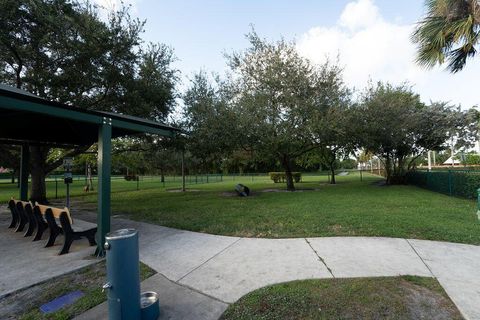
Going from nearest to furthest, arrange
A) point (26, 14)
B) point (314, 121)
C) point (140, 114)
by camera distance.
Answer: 1. point (26, 14)
2. point (140, 114)
3. point (314, 121)

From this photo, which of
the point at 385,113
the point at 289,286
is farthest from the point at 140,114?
the point at 385,113

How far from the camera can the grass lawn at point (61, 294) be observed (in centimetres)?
325

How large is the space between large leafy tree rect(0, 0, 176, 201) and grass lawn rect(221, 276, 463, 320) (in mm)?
9714

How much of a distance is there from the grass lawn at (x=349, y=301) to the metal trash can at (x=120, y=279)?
39.1 inches

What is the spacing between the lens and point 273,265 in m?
4.37

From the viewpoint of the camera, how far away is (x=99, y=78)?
10.6 meters

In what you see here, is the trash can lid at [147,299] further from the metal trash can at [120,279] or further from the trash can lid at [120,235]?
the trash can lid at [120,235]

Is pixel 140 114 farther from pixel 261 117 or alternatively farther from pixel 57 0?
pixel 261 117

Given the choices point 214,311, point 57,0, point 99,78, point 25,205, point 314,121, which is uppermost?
point 57,0

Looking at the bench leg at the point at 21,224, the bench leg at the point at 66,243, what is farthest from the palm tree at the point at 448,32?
the bench leg at the point at 21,224

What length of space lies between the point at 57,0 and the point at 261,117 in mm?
8727

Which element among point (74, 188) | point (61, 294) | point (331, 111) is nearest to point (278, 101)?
point (331, 111)

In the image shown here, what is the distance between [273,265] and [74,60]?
958 cm

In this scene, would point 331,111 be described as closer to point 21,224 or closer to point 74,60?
point 74,60
